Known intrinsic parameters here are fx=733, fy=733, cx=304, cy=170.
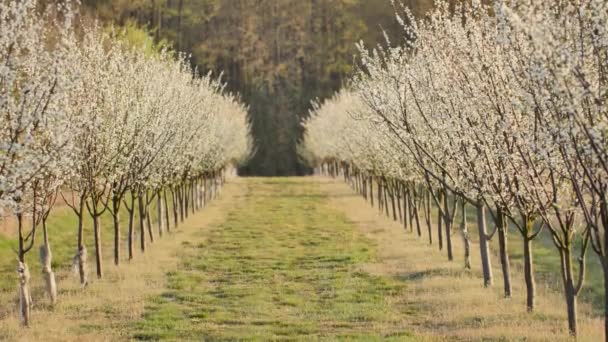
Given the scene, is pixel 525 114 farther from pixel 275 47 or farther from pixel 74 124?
pixel 275 47

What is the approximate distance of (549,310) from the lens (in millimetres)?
17625

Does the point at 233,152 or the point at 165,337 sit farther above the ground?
the point at 233,152

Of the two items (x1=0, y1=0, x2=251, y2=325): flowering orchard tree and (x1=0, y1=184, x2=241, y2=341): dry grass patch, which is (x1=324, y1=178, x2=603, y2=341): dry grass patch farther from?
(x1=0, y1=0, x2=251, y2=325): flowering orchard tree

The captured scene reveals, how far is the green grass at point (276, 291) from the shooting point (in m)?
16.8

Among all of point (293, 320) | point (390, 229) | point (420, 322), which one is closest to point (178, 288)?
point (293, 320)

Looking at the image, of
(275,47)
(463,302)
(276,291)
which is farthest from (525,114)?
(275,47)

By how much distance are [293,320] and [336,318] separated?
107 centimetres

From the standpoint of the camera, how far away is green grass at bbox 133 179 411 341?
16797mm

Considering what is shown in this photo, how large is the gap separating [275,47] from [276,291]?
101 metres

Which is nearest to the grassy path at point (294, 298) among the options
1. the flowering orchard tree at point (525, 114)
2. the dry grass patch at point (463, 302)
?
the dry grass patch at point (463, 302)

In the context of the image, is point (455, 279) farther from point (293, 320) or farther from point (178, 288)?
point (178, 288)

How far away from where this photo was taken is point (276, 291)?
21.5m

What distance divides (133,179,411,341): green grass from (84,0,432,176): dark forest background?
6185 centimetres

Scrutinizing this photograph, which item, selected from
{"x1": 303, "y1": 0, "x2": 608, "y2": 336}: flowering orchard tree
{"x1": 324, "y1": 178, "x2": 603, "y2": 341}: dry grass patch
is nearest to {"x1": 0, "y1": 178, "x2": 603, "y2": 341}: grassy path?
{"x1": 324, "y1": 178, "x2": 603, "y2": 341}: dry grass patch
